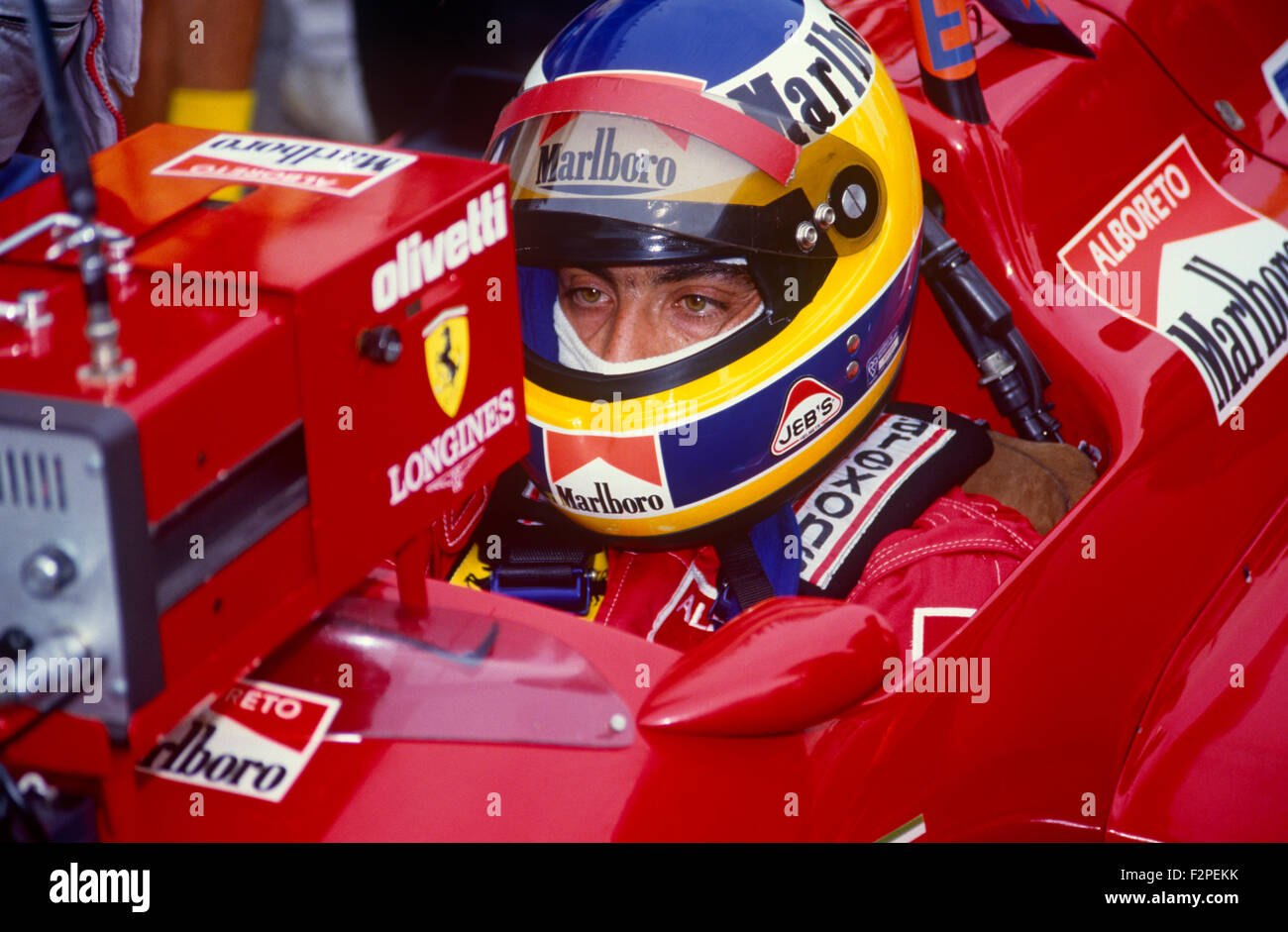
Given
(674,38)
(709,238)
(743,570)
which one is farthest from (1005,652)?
(674,38)

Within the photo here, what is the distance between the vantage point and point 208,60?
3.58 metres

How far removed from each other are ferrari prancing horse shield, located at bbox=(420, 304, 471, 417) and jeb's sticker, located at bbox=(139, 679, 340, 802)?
13.1 inches

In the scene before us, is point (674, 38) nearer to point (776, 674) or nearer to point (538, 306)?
point (538, 306)

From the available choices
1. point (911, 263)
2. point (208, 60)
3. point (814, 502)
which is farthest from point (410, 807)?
point (208, 60)

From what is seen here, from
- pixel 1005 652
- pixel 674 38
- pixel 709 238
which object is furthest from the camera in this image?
pixel 674 38

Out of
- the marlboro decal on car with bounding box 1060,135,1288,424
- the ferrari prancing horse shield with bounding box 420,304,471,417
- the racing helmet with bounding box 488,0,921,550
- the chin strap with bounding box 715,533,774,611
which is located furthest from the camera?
the marlboro decal on car with bounding box 1060,135,1288,424

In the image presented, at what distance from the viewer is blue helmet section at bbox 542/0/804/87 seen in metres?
2.10

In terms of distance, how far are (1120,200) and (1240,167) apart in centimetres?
30

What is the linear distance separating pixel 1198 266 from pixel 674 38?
3.32 ft

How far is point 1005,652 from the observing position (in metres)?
1.89

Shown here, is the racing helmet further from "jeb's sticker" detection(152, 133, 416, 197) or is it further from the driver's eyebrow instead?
"jeb's sticker" detection(152, 133, 416, 197)

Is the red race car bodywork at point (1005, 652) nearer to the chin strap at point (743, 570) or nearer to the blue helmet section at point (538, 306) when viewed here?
the chin strap at point (743, 570)

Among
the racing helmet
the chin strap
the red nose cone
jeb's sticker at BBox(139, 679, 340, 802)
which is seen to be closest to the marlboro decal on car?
the racing helmet

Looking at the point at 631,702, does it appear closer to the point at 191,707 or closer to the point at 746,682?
the point at 746,682
